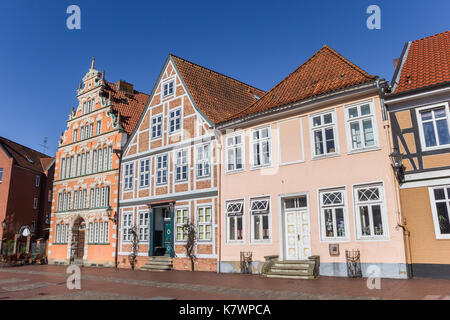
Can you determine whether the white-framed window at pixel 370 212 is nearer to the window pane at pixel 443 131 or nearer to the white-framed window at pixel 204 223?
the window pane at pixel 443 131

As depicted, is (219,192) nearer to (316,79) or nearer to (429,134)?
(316,79)

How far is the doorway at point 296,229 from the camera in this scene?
50.3 ft

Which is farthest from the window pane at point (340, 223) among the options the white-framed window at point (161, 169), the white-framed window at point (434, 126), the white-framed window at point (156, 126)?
the white-framed window at point (156, 126)

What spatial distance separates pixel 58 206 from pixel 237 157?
1815 cm

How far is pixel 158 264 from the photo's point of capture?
20.6m

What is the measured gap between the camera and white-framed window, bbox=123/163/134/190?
79.1 ft

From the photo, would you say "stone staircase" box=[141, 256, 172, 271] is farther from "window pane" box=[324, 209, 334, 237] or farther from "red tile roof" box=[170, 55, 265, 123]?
"window pane" box=[324, 209, 334, 237]

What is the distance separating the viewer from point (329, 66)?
56.5ft

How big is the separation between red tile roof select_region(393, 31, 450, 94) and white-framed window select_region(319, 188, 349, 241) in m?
4.38

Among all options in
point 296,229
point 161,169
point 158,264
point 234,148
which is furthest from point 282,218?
point 161,169

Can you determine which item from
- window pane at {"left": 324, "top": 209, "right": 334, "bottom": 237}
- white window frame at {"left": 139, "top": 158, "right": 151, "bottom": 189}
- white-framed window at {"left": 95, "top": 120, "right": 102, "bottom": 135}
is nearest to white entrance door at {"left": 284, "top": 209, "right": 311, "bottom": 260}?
window pane at {"left": 324, "top": 209, "right": 334, "bottom": 237}

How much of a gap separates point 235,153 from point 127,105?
13895 mm

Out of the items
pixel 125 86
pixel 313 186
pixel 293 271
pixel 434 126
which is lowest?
pixel 293 271
